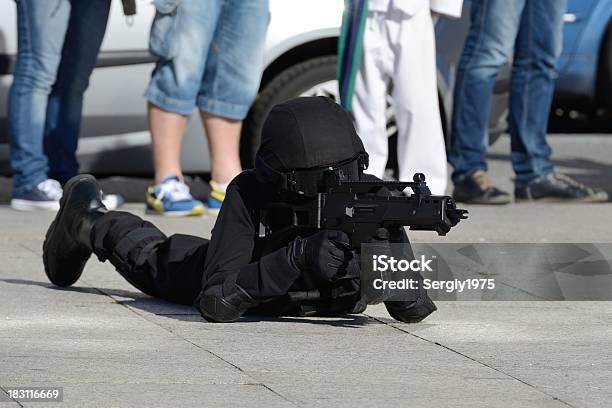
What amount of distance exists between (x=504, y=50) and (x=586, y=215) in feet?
3.11

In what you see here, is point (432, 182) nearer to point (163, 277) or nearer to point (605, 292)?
point (605, 292)

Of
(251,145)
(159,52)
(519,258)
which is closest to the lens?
(519,258)

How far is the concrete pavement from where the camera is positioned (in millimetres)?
4270

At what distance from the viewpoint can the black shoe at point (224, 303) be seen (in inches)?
203

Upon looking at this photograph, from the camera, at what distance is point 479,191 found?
855 centimetres

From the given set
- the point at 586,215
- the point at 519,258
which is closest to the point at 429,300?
the point at 519,258

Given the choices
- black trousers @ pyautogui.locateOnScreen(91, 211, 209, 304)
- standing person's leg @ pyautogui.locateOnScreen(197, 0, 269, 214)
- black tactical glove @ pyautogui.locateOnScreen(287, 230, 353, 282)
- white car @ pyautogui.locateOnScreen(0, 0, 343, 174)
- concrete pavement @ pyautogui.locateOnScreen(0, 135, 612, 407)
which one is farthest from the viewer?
white car @ pyautogui.locateOnScreen(0, 0, 343, 174)

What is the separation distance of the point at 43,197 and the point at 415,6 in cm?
203

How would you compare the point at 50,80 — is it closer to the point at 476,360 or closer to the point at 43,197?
the point at 43,197

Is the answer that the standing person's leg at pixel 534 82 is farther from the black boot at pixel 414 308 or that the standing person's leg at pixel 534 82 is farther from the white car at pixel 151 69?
the black boot at pixel 414 308

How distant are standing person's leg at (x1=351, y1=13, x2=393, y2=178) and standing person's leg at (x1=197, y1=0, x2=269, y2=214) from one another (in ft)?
1.68

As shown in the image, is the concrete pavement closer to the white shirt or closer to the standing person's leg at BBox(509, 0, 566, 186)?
the white shirt

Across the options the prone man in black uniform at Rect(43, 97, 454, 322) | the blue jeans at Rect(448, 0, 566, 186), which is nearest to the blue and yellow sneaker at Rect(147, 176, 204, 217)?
the blue jeans at Rect(448, 0, 566, 186)

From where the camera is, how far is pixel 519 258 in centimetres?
649
